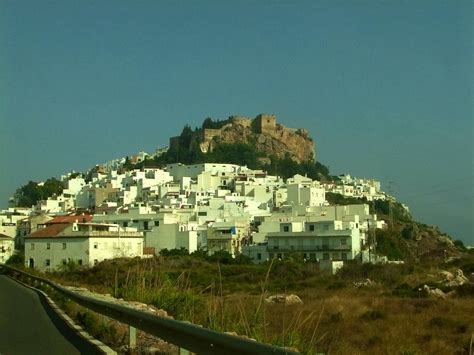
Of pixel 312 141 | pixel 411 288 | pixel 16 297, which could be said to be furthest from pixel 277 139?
pixel 16 297

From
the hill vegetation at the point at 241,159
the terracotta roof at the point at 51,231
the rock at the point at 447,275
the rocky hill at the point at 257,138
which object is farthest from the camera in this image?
the rocky hill at the point at 257,138

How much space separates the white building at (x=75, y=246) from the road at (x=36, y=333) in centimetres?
4594

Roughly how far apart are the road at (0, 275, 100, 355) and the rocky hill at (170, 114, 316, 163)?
152281 millimetres

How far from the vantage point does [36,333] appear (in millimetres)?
11430

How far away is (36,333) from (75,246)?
175ft

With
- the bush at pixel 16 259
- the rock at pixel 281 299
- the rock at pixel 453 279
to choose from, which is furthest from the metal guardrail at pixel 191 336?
the bush at pixel 16 259

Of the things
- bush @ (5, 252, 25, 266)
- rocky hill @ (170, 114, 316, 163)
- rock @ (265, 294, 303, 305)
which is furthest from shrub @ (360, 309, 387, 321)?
rocky hill @ (170, 114, 316, 163)

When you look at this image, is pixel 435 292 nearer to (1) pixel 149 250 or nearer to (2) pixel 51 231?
(2) pixel 51 231

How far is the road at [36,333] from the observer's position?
936cm

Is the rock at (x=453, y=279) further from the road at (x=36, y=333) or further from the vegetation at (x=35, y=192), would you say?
the vegetation at (x=35, y=192)

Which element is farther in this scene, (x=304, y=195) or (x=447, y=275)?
(x=304, y=195)

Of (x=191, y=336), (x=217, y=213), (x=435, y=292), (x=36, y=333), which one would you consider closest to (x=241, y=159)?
(x=217, y=213)

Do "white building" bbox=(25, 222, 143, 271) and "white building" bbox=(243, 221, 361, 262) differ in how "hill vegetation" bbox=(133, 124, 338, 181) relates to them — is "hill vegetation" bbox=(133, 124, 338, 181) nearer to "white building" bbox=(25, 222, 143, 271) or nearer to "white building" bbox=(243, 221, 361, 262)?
"white building" bbox=(243, 221, 361, 262)

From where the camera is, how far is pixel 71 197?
129000mm
